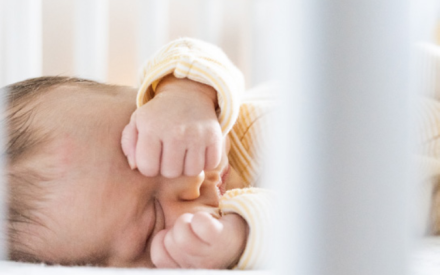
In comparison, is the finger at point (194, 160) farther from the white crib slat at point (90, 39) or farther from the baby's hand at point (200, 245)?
the white crib slat at point (90, 39)

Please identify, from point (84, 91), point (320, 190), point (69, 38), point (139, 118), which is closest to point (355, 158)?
point (320, 190)

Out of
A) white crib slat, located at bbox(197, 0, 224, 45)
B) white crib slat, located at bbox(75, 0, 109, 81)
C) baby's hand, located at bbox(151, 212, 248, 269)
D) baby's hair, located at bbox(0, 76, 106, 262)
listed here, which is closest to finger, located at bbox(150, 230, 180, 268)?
baby's hand, located at bbox(151, 212, 248, 269)

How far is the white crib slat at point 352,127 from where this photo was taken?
12 cm

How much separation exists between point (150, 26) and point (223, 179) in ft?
0.92

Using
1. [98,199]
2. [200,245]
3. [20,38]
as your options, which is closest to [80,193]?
[98,199]

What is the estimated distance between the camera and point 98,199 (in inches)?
17.6

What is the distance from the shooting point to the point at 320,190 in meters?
0.13

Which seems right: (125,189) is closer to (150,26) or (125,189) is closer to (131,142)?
(131,142)

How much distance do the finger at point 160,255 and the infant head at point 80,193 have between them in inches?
1.2

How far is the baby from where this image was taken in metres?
0.42

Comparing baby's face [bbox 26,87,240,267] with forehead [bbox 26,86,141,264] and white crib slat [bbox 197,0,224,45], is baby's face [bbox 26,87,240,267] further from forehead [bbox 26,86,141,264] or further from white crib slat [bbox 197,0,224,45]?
white crib slat [bbox 197,0,224,45]

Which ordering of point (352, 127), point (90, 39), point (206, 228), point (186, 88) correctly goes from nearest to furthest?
point (352, 127) → point (206, 228) → point (186, 88) → point (90, 39)

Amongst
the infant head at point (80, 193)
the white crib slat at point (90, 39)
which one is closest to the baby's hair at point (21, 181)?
the infant head at point (80, 193)

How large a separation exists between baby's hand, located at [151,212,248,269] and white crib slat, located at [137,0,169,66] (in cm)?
38
